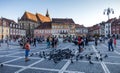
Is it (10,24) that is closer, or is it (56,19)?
(10,24)

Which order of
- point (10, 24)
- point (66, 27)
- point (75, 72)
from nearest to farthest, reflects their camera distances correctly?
point (75, 72) < point (10, 24) < point (66, 27)

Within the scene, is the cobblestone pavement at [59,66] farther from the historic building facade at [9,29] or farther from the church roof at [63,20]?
the church roof at [63,20]

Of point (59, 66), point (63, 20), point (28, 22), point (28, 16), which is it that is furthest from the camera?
point (28, 16)

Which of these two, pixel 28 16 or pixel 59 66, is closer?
pixel 59 66

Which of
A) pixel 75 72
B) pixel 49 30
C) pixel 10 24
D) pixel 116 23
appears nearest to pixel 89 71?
pixel 75 72

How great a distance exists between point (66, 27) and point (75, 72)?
264 ft

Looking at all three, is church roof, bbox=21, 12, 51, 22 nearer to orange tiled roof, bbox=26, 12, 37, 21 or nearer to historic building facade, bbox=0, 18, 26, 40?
orange tiled roof, bbox=26, 12, 37, 21

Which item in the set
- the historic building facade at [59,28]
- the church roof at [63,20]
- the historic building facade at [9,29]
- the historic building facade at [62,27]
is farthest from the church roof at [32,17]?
the historic building facade at [62,27]

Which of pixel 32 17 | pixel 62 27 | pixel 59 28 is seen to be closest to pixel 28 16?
pixel 32 17

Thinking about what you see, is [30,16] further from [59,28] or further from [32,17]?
[59,28]

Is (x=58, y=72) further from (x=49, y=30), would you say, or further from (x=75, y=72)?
(x=49, y=30)

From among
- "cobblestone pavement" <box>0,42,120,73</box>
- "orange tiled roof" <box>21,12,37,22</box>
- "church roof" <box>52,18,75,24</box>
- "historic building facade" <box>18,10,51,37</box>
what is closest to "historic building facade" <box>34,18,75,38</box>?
"church roof" <box>52,18,75,24</box>

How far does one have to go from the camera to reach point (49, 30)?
8950cm

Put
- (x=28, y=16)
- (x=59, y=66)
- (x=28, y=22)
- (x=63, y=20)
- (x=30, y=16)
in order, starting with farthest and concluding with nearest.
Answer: (x=30, y=16) < (x=28, y=16) < (x=28, y=22) < (x=63, y=20) < (x=59, y=66)
